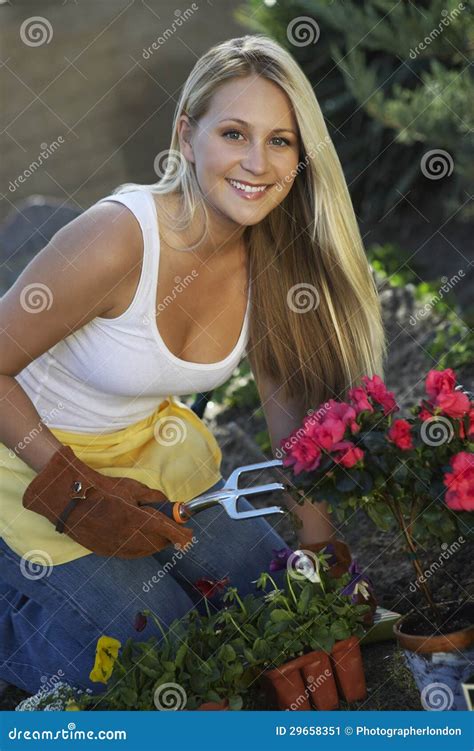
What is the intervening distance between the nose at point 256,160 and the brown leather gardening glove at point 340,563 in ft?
2.80

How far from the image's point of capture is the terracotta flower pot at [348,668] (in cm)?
216

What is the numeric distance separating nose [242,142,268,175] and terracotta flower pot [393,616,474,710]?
106 cm

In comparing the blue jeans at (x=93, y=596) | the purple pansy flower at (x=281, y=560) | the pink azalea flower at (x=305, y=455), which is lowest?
the blue jeans at (x=93, y=596)

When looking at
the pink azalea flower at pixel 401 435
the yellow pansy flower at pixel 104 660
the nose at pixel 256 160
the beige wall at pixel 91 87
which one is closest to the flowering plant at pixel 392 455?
the pink azalea flower at pixel 401 435

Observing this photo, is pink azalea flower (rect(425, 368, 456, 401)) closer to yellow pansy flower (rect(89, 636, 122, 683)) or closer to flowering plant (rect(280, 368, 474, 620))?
flowering plant (rect(280, 368, 474, 620))

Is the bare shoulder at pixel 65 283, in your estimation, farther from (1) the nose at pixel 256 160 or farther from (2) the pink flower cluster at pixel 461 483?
(2) the pink flower cluster at pixel 461 483

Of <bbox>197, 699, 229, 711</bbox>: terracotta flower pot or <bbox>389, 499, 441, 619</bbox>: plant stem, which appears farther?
<bbox>389, 499, 441, 619</bbox>: plant stem

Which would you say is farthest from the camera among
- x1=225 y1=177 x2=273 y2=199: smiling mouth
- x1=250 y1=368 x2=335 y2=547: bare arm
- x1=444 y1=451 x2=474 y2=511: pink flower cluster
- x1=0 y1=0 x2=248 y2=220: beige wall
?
x1=0 y1=0 x2=248 y2=220: beige wall

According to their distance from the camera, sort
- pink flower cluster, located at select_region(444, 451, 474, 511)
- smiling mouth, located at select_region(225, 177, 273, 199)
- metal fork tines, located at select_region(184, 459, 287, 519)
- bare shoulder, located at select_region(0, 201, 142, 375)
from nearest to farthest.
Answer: pink flower cluster, located at select_region(444, 451, 474, 511), metal fork tines, located at select_region(184, 459, 287, 519), bare shoulder, located at select_region(0, 201, 142, 375), smiling mouth, located at select_region(225, 177, 273, 199)

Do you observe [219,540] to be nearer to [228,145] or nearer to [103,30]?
[228,145]

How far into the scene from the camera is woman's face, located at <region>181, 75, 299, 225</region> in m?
2.34

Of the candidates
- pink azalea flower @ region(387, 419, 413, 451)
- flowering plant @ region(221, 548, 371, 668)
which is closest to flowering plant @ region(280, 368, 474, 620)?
pink azalea flower @ region(387, 419, 413, 451)

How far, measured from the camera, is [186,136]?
246 centimetres
